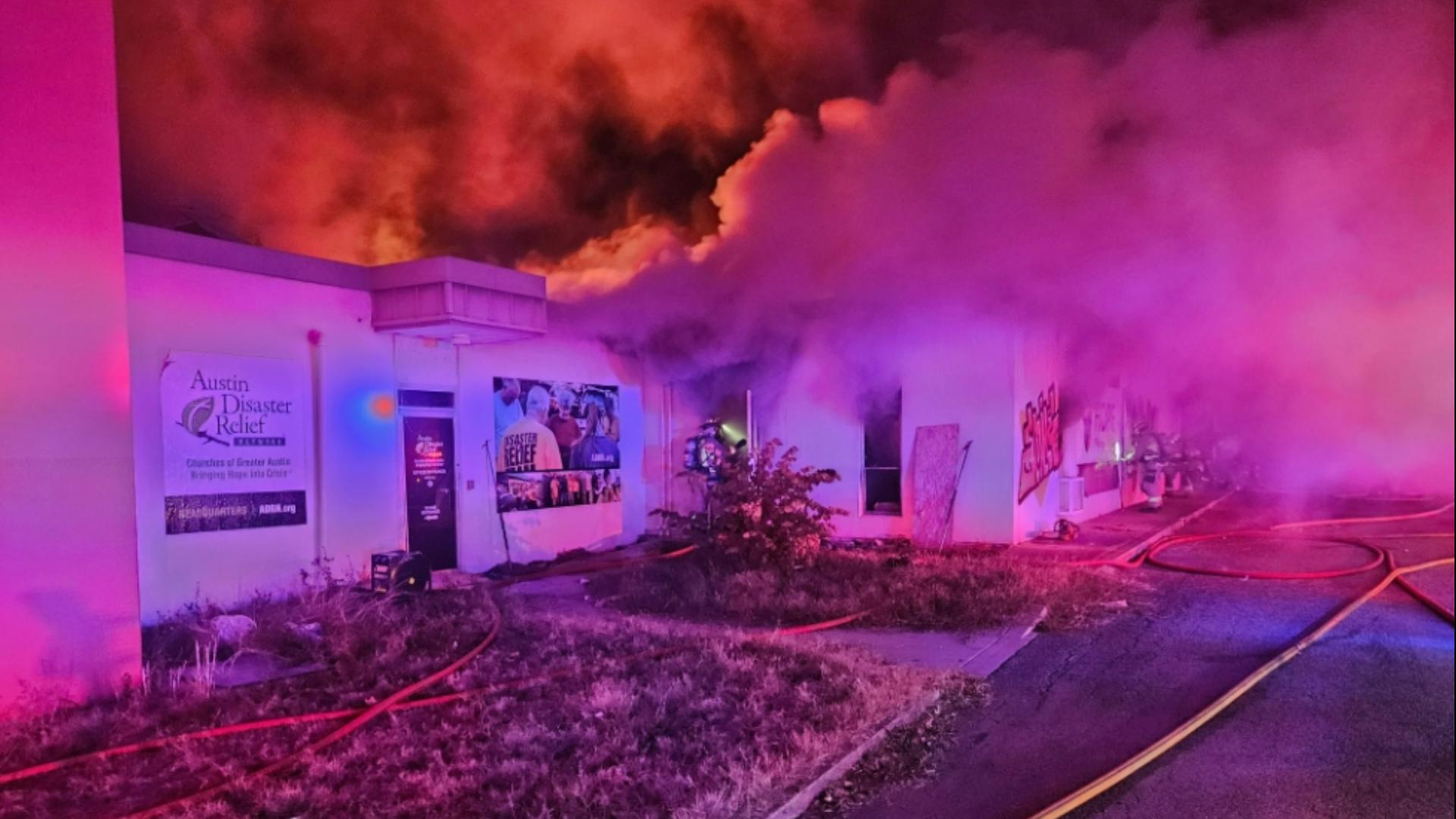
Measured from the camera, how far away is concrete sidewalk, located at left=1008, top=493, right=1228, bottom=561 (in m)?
9.77

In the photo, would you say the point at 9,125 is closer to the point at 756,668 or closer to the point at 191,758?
the point at 191,758

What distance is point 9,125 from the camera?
14.6 feet

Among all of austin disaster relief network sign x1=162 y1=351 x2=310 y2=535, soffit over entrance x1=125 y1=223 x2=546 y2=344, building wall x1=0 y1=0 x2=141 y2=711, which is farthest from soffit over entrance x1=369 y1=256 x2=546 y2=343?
building wall x1=0 y1=0 x2=141 y2=711

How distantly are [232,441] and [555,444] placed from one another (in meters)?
3.76

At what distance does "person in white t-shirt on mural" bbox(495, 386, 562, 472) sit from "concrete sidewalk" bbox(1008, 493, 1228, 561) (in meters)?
5.71

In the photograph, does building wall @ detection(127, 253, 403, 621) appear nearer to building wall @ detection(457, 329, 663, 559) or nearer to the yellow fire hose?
building wall @ detection(457, 329, 663, 559)

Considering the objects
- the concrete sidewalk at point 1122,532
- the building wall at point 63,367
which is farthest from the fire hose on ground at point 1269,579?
the building wall at point 63,367

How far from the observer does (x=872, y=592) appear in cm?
736

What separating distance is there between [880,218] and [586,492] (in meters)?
5.15

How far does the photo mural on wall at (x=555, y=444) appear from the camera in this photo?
9609 mm

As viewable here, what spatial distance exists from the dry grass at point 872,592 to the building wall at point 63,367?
3.88 m

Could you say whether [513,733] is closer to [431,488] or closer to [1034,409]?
[431,488]

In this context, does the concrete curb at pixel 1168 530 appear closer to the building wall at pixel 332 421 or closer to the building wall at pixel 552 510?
the building wall at pixel 552 510

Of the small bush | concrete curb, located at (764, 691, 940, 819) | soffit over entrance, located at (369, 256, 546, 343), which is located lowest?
concrete curb, located at (764, 691, 940, 819)
